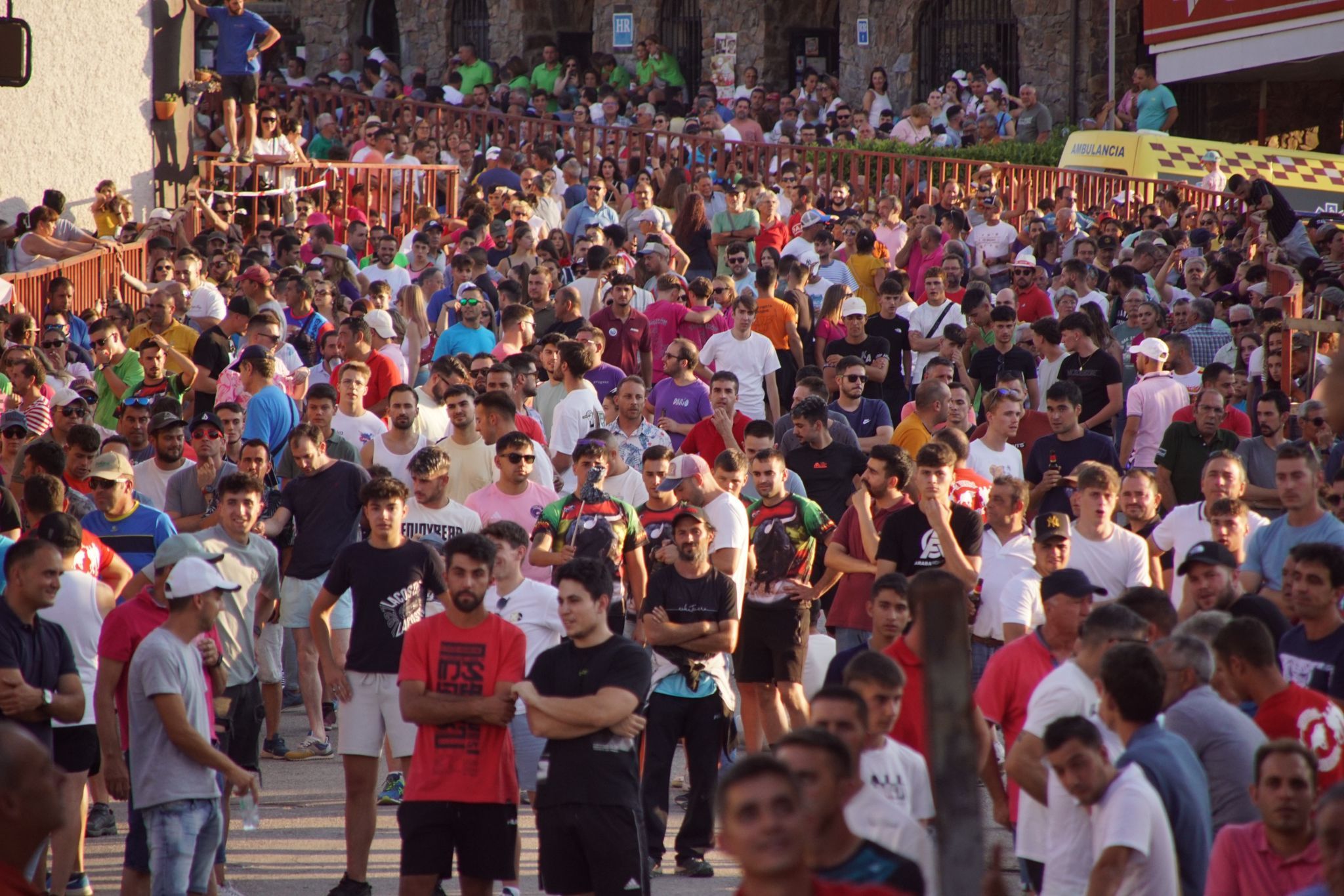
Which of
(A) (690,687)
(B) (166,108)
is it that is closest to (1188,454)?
(A) (690,687)

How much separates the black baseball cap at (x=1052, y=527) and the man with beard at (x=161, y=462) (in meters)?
4.79

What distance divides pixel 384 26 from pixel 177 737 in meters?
30.0

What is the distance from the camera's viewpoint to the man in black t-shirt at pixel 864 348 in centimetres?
1326

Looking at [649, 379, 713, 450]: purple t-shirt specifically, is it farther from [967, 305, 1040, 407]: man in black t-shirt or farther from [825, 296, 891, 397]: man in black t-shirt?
[967, 305, 1040, 407]: man in black t-shirt

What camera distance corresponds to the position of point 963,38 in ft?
94.6

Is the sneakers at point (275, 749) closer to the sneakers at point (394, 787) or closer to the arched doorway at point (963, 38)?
the sneakers at point (394, 787)

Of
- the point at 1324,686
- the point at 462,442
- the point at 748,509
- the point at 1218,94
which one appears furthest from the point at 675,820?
the point at 1218,94

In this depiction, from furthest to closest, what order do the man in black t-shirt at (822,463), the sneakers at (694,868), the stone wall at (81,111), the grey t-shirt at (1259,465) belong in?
the stone wall at (81,111), the grey t-shirt at (1259,465), the man in black t-shirt at (822,463), the sneakers at (694,868)

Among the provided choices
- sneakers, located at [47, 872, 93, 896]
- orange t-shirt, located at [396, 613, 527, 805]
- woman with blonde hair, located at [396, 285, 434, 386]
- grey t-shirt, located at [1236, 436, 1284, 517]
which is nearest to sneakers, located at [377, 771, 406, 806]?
sneakers, located at [47, 872, 93, 896]

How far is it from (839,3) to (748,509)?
74.9 feet

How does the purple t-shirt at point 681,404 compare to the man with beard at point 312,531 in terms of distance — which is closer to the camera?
the man with beard at point 312,531

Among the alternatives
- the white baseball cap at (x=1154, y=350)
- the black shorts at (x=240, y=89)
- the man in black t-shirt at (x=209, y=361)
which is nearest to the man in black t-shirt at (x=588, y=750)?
the man in black t-shirt at (x=209, y=361)

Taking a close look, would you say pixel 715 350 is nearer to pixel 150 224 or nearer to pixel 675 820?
pixel 675 820

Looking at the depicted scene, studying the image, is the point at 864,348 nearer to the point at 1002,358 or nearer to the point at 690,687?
the point at 1002,358
